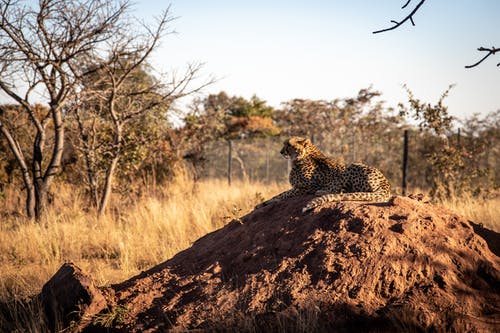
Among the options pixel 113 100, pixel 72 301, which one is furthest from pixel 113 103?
pixel 72 301

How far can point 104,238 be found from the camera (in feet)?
25.4

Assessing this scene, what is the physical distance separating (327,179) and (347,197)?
0.93 m

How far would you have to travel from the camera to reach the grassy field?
6.08 metres

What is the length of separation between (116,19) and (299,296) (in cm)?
668

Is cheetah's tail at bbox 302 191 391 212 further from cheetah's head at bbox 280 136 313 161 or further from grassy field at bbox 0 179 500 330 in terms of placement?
cheetah's head at bbox 280 136 313 161

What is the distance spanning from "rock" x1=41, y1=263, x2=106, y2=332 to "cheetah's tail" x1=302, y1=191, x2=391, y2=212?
202cm

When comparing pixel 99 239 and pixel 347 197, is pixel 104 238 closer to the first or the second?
pixel 99 239

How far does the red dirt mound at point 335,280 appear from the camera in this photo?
10.9 ft

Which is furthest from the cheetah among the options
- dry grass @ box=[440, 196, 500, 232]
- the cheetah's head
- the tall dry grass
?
dry grass @ box=[440, 196, 500, 232]

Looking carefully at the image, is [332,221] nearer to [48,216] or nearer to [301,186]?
[301,186]

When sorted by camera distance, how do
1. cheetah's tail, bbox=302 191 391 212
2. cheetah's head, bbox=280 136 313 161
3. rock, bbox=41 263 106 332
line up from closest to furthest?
rock, bbox=41 263 106 332
cheetah's tail, bbox=302 191 391 212
cheetah's head, bbox=280 136 313 161

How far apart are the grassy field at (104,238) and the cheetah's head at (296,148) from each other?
3.32ft

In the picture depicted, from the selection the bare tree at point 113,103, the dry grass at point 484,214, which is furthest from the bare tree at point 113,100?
the dry grass at point 484,214

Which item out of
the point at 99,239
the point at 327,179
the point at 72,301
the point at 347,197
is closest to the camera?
the point at 72,301
